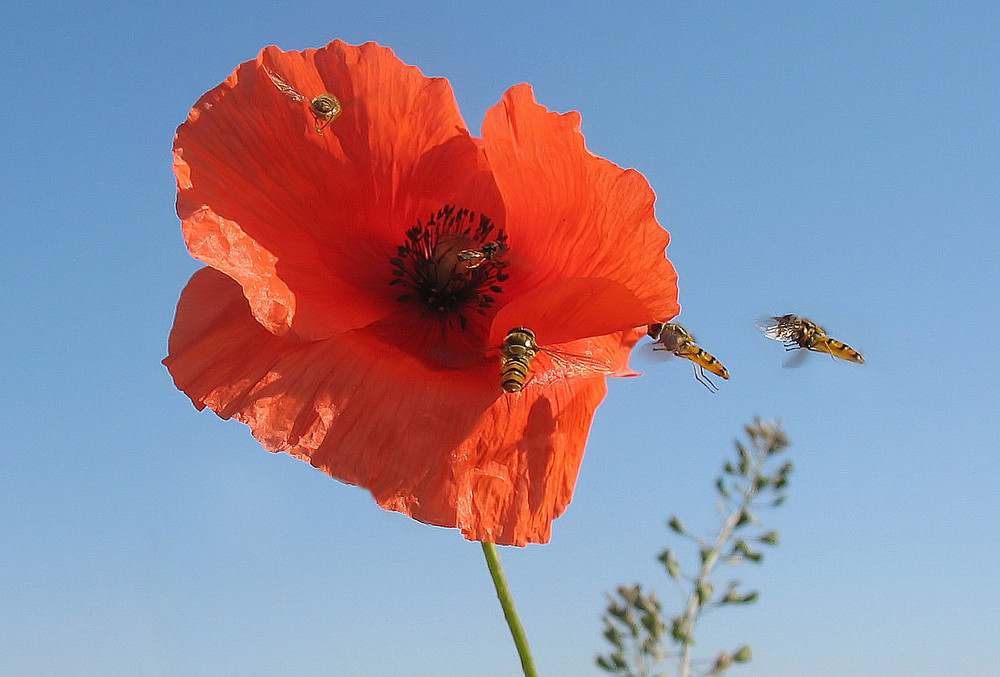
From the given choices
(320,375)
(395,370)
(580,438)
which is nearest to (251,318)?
(320,375)

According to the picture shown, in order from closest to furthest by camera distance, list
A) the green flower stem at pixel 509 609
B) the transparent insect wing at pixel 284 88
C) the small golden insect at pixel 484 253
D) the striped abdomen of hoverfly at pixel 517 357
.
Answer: the green flower stem at pixel 509 609 → the striped abdomen of hoverfly at pixel 517 357 → the transparent insect wing at pixel 284 88 → the small golden insect at pixel 484 253

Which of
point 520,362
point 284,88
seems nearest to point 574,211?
point 520,362

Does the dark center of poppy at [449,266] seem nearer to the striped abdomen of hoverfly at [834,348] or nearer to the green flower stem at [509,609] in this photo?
the green flower stem at [509,609]

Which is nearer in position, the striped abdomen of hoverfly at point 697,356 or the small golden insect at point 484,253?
the small golden insect at point 484,253

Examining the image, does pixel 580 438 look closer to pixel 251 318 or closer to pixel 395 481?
pixel 395 481

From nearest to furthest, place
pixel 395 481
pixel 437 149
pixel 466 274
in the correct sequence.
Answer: pixel 395 481, pixel 437 149, pixel 466 274

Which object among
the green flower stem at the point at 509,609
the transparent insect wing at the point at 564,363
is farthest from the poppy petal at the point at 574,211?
the green flower stem at the point at 509,609

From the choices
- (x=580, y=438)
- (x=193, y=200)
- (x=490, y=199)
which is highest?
(x=490, y=199)

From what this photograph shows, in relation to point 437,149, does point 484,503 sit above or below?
below
